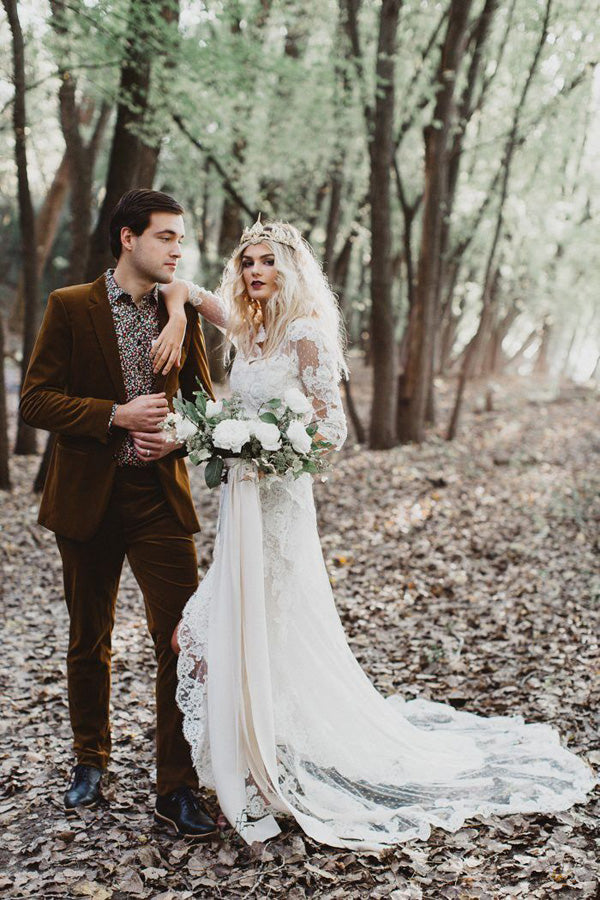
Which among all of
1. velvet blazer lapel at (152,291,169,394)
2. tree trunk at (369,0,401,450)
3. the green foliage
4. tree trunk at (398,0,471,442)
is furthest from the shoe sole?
tree trunk at (398,0,471,442)

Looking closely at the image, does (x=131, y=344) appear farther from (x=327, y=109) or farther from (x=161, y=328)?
(x=327, y=109)

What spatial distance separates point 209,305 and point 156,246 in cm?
57

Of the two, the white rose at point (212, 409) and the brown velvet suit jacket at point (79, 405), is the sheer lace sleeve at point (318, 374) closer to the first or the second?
the white rose at point (212, 409)

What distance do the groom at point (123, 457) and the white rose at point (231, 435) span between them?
0.36m

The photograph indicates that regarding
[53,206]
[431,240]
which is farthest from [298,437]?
[53,206]

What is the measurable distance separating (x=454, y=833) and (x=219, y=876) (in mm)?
1153

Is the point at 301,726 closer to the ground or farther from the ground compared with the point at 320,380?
closer to the ground

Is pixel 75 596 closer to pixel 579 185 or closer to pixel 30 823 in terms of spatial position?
pixel 30 823

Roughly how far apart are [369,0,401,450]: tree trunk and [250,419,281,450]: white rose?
8.99m

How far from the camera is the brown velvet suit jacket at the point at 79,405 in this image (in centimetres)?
358

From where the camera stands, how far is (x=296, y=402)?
3553mm

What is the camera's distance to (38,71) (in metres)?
11.8

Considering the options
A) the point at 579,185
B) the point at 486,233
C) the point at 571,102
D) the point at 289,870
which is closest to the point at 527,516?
the point at 289,870

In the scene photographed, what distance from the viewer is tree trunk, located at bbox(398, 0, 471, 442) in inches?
487
